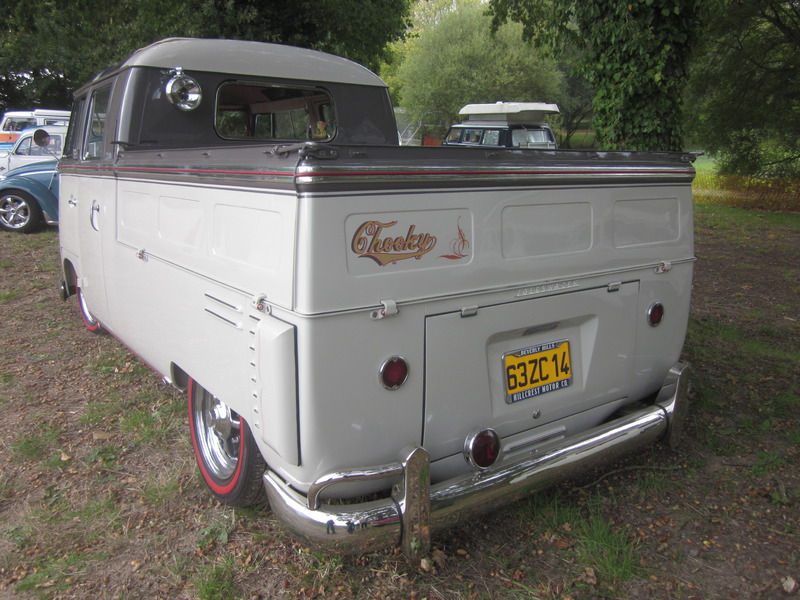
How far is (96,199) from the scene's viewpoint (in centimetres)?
411

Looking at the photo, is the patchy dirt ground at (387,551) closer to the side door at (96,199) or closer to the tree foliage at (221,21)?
the side door at (96,199)

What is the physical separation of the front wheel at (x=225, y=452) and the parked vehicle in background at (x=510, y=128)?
14540 mm

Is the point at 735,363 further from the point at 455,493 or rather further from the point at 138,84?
the point at 138,84

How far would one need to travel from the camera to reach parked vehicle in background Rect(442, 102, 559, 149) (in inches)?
666

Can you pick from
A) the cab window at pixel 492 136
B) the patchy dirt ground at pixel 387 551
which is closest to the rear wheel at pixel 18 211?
the patchy dirt ground at pixel 387 551

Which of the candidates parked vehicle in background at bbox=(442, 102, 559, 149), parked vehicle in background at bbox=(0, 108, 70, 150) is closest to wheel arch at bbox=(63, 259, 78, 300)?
parked vehicle in background at bbox=(0, 108, 70, 150)

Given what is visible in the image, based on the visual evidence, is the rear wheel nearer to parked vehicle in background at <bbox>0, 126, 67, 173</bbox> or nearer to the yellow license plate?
parked vehicle in background at <bbox>0, 126, 67, 173</bbox>

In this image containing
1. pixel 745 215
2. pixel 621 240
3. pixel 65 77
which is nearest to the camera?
pixel 621 240

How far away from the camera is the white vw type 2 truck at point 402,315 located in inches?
85.0

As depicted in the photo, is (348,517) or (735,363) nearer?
(348,517)

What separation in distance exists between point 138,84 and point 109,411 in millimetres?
2113

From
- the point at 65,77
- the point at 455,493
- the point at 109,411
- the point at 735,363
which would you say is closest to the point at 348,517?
the point at 455,493

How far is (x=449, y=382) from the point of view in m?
2.47

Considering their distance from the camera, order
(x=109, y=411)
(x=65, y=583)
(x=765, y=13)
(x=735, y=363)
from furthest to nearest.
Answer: (x=765, y=13) → (x=735, y=363) → (x=109, y=411) → (x=65, y=583)
